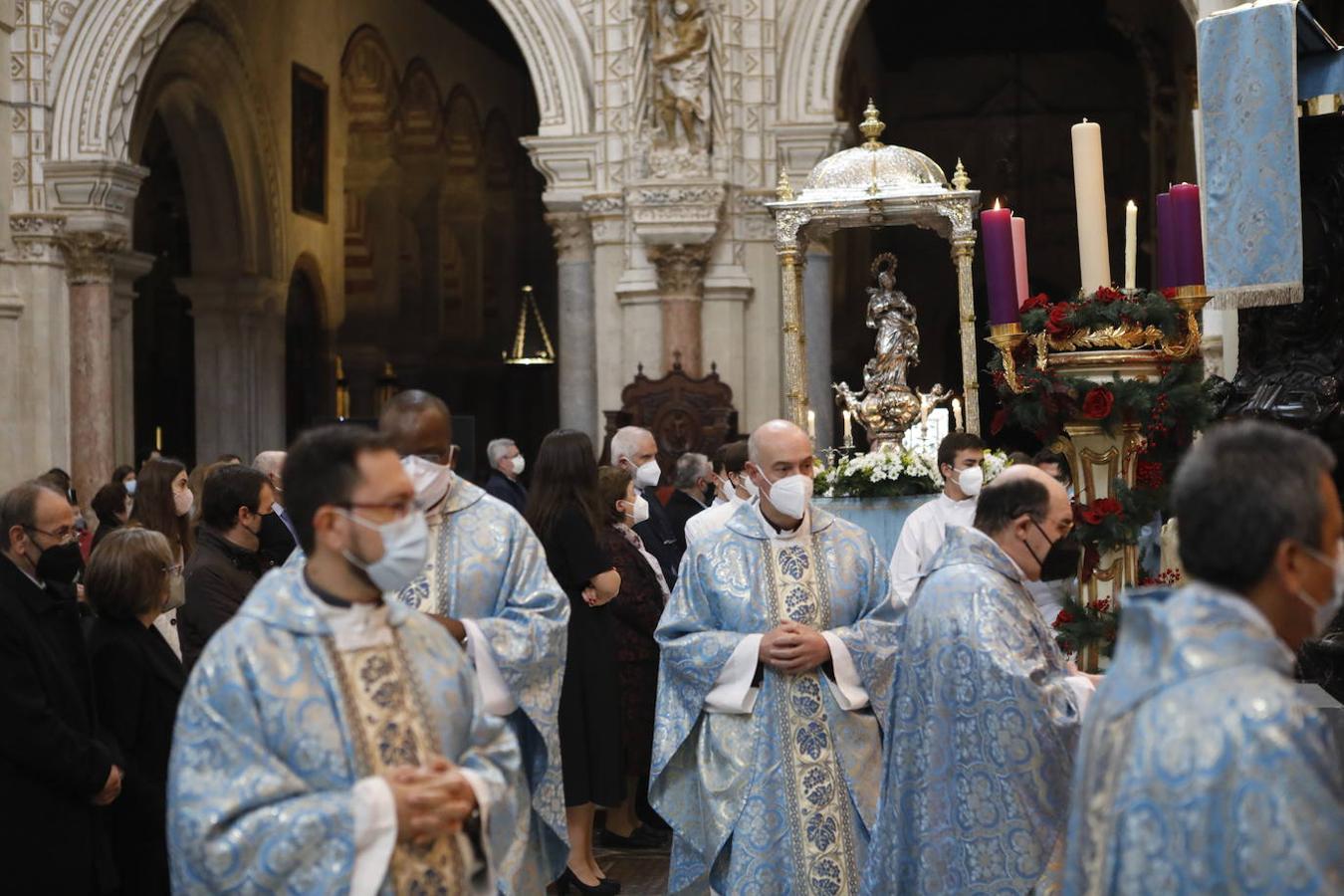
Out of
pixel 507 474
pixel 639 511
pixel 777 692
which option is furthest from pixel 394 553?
pixel 507 474

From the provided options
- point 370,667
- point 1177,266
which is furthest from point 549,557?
point 370,667

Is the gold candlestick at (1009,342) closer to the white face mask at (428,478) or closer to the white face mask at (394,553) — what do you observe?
the white face mask at (428,478)

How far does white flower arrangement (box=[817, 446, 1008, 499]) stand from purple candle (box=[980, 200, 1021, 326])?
2540 mm

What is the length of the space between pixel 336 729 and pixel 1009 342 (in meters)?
3.23

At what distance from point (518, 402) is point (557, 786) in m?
19.8

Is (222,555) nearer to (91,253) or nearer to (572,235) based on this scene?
(572,235)

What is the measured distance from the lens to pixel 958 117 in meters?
23.8

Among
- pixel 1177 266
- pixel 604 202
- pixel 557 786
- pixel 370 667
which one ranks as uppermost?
pixel 604 202

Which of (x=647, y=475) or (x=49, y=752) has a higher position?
(x=647, y=475)

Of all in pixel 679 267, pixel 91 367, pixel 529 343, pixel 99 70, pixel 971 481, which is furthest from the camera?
pixel 529 343

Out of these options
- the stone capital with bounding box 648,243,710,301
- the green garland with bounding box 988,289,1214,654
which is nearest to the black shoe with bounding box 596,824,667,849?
the green garland with bounding box 988,289,1214,654

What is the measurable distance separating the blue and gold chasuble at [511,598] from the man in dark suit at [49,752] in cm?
90

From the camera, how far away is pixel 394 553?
327 centimetres

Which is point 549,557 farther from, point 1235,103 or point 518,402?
point 518,402
